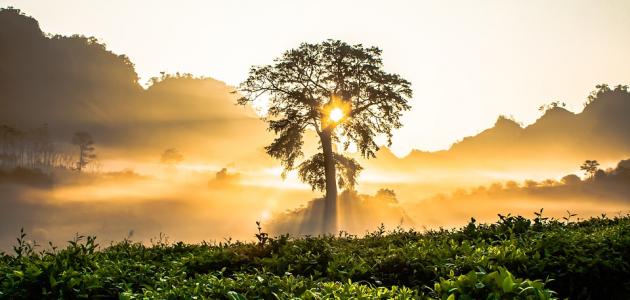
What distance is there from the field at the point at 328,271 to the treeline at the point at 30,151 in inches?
4630

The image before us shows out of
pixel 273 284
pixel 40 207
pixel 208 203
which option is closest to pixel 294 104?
pixel 273 284

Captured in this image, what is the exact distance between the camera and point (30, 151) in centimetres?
12700

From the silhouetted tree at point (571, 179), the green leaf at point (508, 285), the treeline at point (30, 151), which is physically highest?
the treeline at point (30, 151)

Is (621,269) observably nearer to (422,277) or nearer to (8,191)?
(422,277)

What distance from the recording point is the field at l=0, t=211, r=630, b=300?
15.7 feet

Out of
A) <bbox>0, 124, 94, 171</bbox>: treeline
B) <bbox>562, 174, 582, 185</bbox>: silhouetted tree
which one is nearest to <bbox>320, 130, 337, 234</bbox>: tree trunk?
<bbox>562, 174, 582, 185</bbox>: silhouetted tree

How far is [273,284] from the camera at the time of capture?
16.9 ft

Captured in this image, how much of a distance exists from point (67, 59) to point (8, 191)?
12850cm

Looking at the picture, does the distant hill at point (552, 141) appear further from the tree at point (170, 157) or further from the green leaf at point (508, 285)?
the green leaf at point (508, 285)

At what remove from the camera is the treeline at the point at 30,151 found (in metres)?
117

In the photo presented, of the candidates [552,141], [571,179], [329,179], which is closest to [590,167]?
[571,179]

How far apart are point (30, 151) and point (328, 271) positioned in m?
138

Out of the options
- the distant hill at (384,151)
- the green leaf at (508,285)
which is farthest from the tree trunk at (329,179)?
the distant hill at (384,151)

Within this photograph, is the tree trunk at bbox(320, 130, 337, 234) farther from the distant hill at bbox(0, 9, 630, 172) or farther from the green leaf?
the distant hill at bbox(0, 9, 630, 172)
